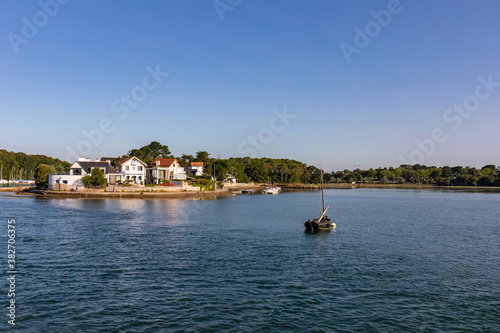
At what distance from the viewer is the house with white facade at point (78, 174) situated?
10400cm

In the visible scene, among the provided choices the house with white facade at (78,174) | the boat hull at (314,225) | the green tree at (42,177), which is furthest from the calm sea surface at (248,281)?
the green tree at (42,177)

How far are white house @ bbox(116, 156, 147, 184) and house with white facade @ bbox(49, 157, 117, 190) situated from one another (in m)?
2.88

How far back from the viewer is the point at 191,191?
393ft

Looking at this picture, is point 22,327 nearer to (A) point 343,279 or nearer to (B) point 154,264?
(B) point 154,264

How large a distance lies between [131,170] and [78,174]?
16.3 m

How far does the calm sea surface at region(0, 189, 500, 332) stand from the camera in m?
19.4

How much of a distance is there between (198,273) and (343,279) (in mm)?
11810

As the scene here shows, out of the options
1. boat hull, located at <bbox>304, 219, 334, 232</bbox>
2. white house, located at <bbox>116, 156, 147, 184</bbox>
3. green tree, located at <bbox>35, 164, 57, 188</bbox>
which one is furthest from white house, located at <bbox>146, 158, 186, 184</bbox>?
boat hull, located at <bbox>304, 219, 334, 232</bbox>

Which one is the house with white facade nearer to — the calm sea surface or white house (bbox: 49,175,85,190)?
white house (bbox: 49,175,85,190)

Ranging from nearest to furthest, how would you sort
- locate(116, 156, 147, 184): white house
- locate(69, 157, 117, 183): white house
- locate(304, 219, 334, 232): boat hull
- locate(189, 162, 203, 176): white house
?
locate(304, 219, 334, 232): boat hull, locate(69, 157, 117, 183): white house, locate(116, 156, 147, 184): white house, locate(189, 162, 203, 176): white house

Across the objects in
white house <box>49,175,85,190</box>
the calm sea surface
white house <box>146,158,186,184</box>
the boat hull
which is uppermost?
white house <box>146,158,186,184</box>

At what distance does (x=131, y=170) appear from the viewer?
382ft

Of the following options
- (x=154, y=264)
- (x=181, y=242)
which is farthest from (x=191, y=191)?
(x=154, y=264)

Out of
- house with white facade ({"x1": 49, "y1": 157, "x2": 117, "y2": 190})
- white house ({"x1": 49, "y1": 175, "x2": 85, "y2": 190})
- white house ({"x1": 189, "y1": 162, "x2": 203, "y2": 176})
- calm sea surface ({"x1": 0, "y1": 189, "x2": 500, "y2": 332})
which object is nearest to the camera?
calm sea surface ({"x1": 0, "y1": 189, "x2": 500, "y2": 332})
